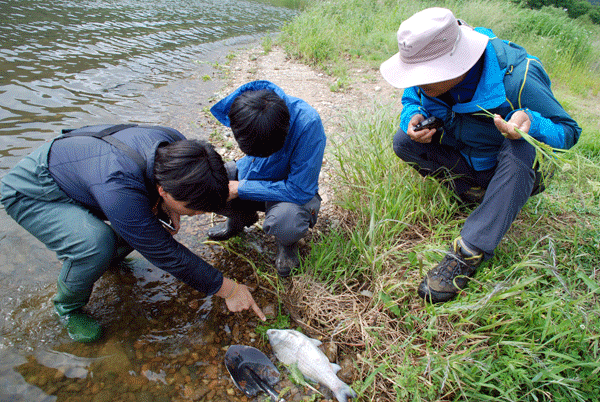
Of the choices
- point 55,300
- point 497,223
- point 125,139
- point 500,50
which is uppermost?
point 500,50

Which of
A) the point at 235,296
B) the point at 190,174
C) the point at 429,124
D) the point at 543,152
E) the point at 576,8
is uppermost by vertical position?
the point at 576,8

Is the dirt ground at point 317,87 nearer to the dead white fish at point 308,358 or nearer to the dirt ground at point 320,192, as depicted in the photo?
the dirt ground at point 320,192

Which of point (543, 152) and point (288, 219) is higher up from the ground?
point (543, 152)

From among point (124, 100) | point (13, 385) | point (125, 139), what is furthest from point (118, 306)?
point (124, 100)

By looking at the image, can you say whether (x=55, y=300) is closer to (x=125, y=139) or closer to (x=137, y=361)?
(x=137, y=361)

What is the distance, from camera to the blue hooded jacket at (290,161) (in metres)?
2.04

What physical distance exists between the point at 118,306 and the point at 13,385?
0.62 meters

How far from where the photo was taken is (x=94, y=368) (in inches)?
74.8

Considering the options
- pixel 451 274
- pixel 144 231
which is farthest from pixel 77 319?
pixel 451 274

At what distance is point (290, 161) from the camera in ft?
7.24

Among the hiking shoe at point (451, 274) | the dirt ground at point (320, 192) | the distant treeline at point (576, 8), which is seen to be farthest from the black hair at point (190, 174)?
the distant treeline at point (576, 8)

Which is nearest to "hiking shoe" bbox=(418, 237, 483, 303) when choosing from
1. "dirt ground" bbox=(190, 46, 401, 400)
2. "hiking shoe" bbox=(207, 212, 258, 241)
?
"dirt ground" bbox=(190, 46, 401, 400)

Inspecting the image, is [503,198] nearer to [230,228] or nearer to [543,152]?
[543,152]

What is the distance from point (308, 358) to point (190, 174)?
118cm
